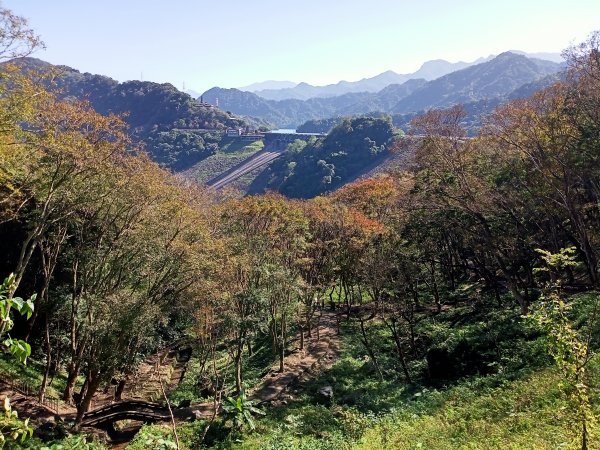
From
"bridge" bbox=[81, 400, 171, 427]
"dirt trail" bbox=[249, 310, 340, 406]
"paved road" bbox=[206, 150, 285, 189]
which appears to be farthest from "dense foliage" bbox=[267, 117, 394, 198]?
"bridge" bbox=[81, 400, 171, 427]

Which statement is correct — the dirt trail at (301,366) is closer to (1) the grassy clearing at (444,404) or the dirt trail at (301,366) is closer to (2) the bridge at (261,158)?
(1) the grassy clearing at (444,404)

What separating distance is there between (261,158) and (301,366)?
134435 millimetres

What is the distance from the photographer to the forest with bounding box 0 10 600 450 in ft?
47.2

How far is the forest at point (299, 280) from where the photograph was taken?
47.2 feet

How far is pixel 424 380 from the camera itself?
19.9 m

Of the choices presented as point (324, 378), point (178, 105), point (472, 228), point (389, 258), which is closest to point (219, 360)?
point (324, 378)

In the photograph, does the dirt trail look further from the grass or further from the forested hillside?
the forested hillside

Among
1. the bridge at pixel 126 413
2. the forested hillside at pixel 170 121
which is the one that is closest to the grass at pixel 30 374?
the bridge at pixel 126 413

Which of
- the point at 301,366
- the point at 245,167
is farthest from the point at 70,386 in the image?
the point at 245,167

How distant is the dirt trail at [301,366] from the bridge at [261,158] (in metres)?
96.7

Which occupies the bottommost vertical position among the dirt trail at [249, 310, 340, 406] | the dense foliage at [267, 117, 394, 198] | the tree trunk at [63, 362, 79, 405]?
the dirt trail at [249, 310, 340, 406]

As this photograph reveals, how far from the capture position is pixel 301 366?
24.8 metres

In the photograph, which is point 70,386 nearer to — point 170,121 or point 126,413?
point 126,413

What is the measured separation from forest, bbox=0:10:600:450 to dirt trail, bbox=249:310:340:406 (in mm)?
161
